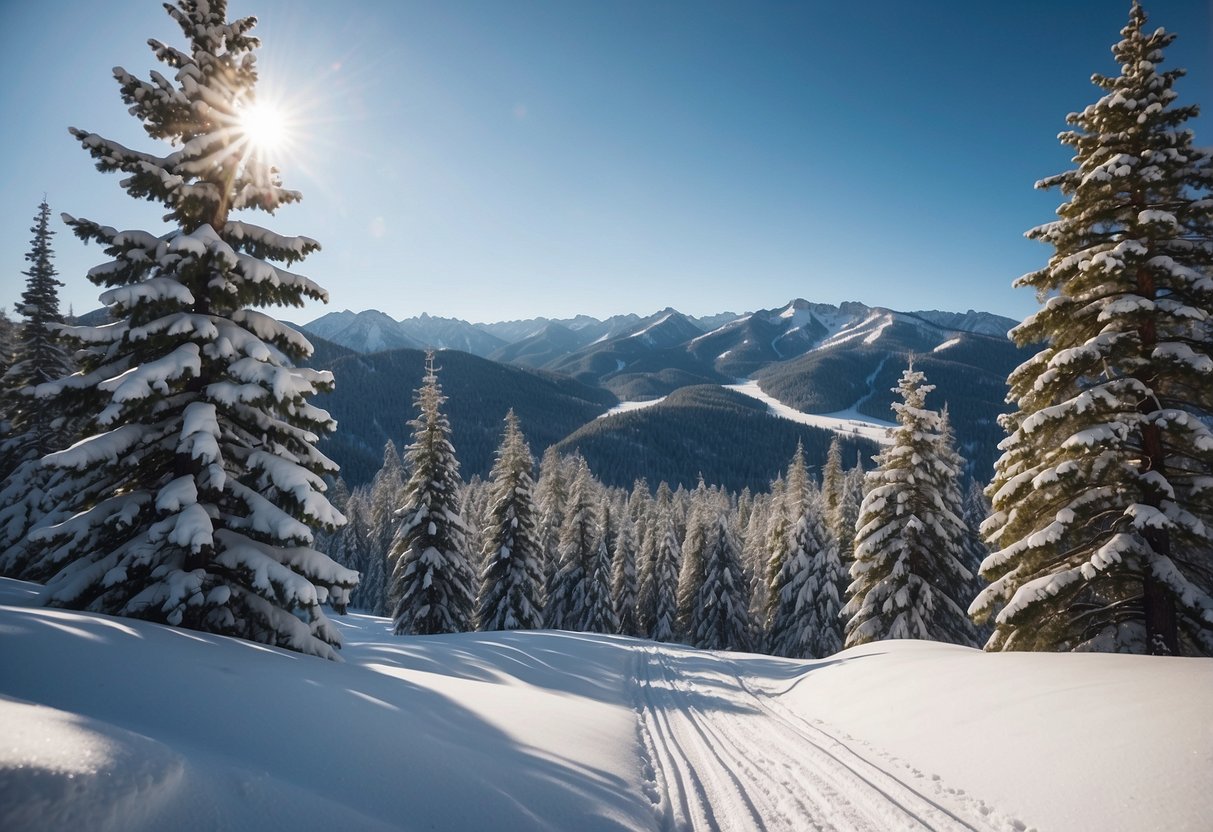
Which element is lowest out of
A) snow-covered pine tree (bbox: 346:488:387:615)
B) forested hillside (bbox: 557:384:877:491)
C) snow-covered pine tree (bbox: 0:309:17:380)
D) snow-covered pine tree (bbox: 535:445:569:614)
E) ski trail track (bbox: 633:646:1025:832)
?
snow-covered pine tree (bbox: 346:488:387:615)

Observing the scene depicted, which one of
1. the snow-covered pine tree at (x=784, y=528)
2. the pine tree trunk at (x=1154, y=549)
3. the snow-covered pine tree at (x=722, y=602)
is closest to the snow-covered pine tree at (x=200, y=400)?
the pine tree trunk at (x=1154, y=549)

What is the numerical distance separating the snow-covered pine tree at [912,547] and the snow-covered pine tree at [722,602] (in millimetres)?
16115

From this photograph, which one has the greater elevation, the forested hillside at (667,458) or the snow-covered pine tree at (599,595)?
the forested hillside at (667,458)

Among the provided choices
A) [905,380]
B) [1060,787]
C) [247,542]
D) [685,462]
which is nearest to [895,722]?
[1060,787]

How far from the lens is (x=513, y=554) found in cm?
2639

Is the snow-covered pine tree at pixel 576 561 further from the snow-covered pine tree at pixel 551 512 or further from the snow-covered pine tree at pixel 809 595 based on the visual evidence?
the snow-covered pine tree at pixel 809 595

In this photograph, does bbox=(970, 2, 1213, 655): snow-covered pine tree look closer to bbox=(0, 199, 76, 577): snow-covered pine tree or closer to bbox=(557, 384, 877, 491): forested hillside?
bbox=(0, 199, 76, 577): snow-covered pine tree

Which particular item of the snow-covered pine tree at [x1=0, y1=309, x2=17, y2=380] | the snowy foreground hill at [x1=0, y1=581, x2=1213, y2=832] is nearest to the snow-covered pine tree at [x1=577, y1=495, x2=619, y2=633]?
the snowy foreground hill at [x1=0, y1=581, x2=1213, y2=832]

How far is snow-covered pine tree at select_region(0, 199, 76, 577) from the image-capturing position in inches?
704

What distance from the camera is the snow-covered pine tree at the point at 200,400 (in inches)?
281

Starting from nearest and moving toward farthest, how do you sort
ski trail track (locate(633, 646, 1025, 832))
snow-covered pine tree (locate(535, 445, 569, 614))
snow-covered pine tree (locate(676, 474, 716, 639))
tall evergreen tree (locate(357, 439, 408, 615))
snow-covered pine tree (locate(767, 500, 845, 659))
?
ski trail track (locate(633, 646, 1025, 832)) < snow-covered pine tree (locate(767, 500, 845, 659)) < snow-covered pine tree (locate(676, 474, 716, 639)) < snow-covered pine tree (locate(535, 445, 569, 614)) < tall evergreen tree (locate(357, 439, 408, 615))

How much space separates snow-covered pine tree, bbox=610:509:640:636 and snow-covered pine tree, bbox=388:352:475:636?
15.5 metres

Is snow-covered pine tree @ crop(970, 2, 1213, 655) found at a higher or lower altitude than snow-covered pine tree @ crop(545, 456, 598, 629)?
higher

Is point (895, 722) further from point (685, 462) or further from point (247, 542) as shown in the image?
Answer: point (685, 462)
